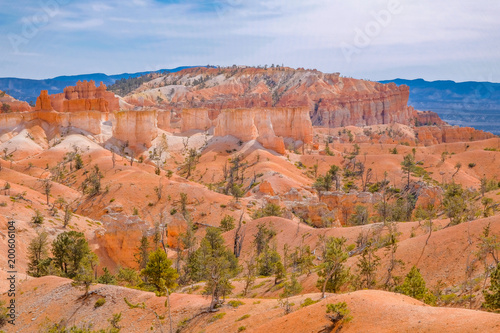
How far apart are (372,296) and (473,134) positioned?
12163 cm

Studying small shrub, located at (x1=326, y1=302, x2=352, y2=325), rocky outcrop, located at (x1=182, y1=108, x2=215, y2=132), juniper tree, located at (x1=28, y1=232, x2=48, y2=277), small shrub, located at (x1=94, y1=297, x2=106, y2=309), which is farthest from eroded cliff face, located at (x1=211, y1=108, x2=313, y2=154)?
small shrub, located at (x1=326, y1=302, x2=352, y2=325)

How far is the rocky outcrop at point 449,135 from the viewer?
125250 millimetres

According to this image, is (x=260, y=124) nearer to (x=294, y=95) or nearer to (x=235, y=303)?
(x=294, y=95)

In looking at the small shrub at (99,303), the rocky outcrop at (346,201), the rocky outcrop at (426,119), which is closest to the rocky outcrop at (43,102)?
the rocky outcrop at (346,201)

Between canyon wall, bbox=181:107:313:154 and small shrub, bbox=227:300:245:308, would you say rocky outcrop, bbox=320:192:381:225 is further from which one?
small shrub, bbox=227:300:245:308

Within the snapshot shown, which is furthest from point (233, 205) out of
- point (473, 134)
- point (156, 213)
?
point (473, 134)

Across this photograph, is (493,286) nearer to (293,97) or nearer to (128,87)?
(293,97)

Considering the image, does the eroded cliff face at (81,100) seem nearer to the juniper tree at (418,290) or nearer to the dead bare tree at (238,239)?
the dead bare tree at (238,239)

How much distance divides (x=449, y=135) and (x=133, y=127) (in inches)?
3570

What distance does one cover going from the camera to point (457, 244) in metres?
29.2

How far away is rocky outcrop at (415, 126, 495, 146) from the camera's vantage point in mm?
125250

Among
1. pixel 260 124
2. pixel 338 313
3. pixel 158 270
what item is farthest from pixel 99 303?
pixel 260 124

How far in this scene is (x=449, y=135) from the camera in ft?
426

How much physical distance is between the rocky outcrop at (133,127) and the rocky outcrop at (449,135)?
250 ft
